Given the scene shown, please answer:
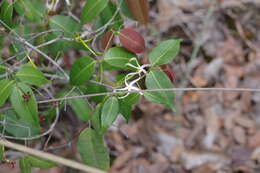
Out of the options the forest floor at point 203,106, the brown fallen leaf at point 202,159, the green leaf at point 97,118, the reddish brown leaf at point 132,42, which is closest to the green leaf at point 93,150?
the green leaf at point 97,118

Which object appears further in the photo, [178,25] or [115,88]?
[178,25]

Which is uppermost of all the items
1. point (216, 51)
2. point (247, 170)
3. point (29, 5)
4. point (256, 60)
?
point (29, 5)

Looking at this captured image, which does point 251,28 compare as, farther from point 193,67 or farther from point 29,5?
point 29,5

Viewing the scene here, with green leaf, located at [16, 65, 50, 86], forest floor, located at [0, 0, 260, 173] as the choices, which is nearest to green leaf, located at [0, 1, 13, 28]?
green leaf, located at [16, 65, 50, 86]

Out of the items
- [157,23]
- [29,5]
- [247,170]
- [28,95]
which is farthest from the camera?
[157,23]

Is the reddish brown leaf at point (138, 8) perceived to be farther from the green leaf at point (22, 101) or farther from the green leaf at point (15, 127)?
the green leaf at point (15, 127)

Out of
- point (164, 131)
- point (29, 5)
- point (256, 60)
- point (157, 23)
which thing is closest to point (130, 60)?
point (29, 5)

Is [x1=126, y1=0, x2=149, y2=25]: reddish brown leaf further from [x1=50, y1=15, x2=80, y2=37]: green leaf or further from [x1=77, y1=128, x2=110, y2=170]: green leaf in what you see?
[x1=77, y1=128, x2=110, y2=170]: green leaf
